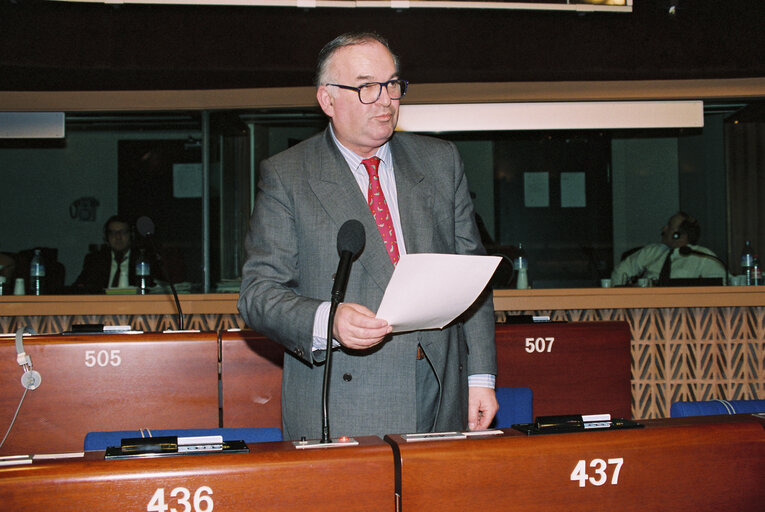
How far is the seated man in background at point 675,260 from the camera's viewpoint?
237 inches

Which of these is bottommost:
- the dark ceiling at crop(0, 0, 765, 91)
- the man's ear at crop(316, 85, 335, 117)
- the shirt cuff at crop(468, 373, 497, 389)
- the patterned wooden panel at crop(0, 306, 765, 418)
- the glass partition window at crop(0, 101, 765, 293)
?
the patterned wooden panel at crop(0, 306, 765, 418)

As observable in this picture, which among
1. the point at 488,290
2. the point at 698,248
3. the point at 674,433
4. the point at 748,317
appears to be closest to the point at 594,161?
the point at 698,248

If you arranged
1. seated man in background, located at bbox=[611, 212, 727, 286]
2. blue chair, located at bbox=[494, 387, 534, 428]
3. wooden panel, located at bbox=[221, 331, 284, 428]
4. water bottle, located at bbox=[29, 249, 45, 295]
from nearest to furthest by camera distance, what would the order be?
blue chair, located at bbox=[494, 387, 534, 428], wooden panel, located at bbox=[221, 331, 284, 428], seated man in background, located at bbox=[611, 212, 727, 286], water bottle, located at bbox=[29, 249, 45, 295]

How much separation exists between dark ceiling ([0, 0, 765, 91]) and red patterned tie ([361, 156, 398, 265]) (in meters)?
3.80

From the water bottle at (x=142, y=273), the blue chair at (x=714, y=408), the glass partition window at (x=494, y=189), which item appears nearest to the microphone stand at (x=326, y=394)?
the blue chair at (x=714, y=408)

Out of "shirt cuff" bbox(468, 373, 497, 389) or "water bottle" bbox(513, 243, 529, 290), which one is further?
"water bottle" bbox(513, 243, 529, 290)

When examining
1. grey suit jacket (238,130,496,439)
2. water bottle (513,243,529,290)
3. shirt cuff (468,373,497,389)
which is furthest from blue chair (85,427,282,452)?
water bottle (513,243,529,290)

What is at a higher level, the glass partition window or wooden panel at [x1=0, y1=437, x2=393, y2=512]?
the glass partition window

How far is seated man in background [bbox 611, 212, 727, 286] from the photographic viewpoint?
601cm

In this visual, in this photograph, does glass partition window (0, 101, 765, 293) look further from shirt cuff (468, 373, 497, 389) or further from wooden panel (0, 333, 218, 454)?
shirt cuff (468, 373, 497, 389)

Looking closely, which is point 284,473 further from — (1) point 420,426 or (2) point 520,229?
(2) point 520,229

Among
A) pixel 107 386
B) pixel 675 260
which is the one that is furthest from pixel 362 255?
pixel 675 260

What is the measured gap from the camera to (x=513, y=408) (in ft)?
8.05

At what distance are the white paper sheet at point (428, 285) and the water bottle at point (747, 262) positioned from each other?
4752mm
